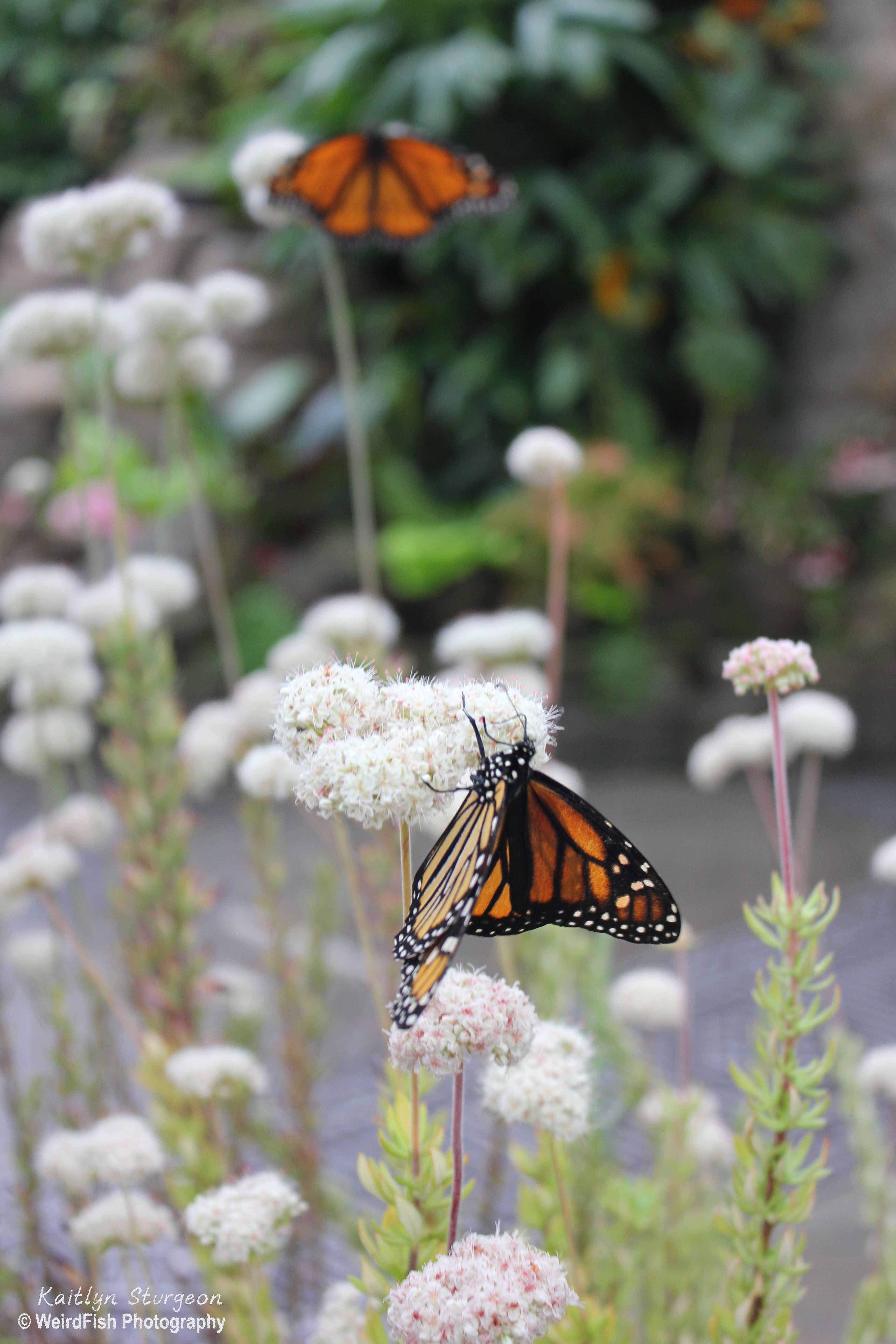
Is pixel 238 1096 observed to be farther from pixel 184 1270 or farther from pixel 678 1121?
pixel 184 1270

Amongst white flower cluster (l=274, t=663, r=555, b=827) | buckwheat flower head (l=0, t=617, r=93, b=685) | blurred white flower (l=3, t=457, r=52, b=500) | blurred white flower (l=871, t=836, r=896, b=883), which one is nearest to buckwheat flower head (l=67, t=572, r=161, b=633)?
buckwheat flower head (l=0, t=617, r=93, b=685)

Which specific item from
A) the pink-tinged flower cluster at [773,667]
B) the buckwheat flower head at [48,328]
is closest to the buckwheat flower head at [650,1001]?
the pink-tinged flower cluster at [773,667]

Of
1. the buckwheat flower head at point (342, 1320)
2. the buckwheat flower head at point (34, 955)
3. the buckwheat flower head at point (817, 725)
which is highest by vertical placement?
the buckwheat flower head at point (817, 725)

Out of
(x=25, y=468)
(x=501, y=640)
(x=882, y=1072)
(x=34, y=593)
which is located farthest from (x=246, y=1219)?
(x=25, y=468)

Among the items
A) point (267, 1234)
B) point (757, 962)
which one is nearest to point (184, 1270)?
point (267, 1234)

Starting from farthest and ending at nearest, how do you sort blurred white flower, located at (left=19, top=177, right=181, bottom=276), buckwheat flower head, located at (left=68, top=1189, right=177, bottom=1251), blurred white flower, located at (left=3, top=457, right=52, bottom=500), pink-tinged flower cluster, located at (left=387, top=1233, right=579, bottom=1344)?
1. blurred white flower, located at (left=3, top=457, right=52, bottom=500)
2. blurred white flower, located at (left=19, top=177, right=181, bottom=276)
3. buckwheat flower head, located at (left=68, top=1189, right=177, bottom=1251)
4. pink-tinged flower cluster, located at (left=387, top=1233, right=579, bottom=1344)

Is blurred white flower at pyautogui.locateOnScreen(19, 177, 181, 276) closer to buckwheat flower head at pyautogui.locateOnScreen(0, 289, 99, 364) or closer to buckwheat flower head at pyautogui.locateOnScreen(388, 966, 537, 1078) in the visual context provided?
buckwheat flower head at pyautogui.locateOnScreen(0, 289, 99, 364)

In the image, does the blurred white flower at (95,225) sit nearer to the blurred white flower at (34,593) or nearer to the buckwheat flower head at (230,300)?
the buckwheat flower head at (230,300)
